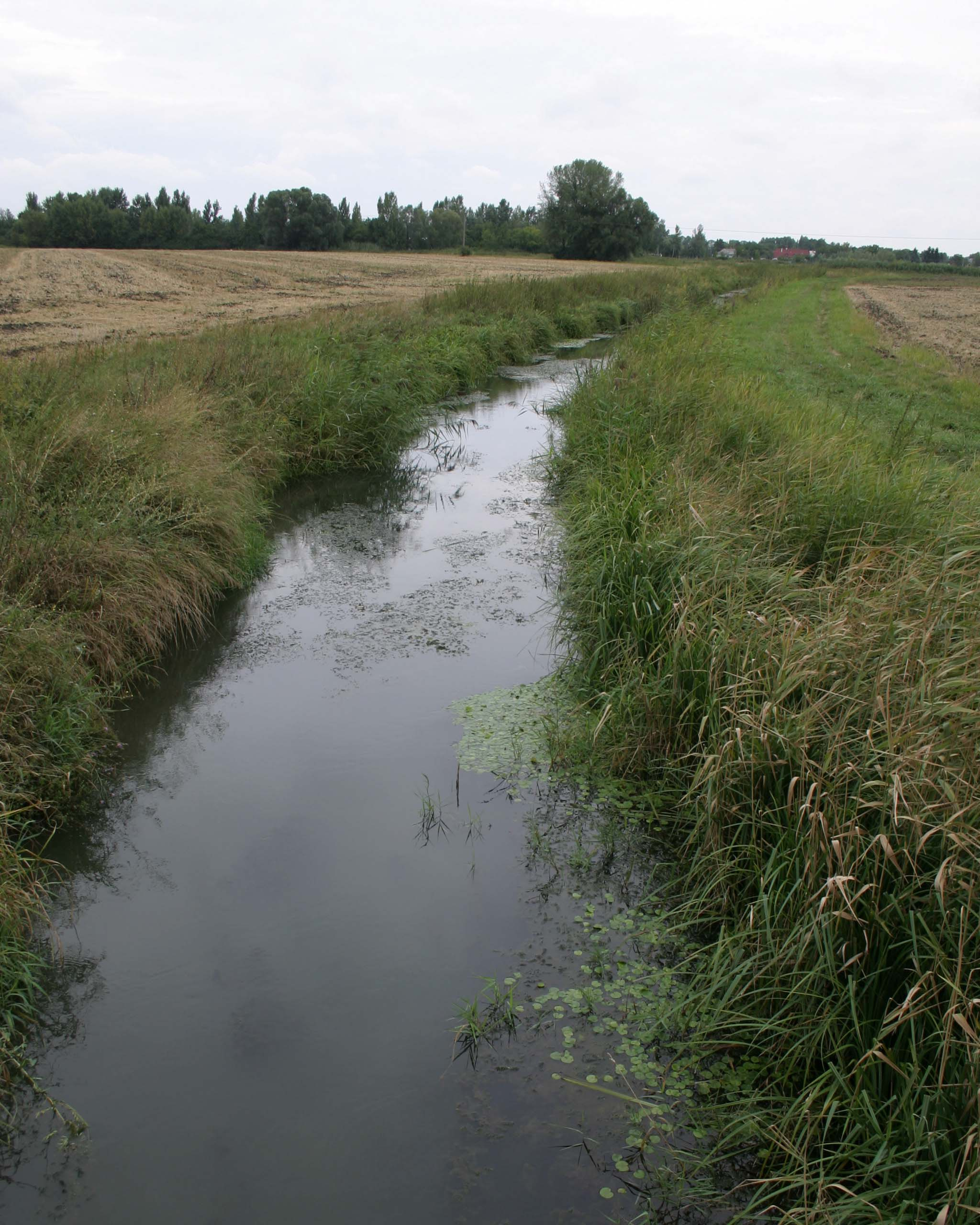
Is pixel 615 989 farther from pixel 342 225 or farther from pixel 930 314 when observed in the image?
pixel 342 225

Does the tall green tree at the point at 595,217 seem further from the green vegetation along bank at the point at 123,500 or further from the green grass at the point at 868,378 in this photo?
the green vegetation along bank at the point at 123,500

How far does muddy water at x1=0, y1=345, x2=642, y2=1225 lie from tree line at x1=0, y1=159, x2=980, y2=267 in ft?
180

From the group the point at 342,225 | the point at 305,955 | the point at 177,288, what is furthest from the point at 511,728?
the point at 342,225

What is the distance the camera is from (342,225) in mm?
62750

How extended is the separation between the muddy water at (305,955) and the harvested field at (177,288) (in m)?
9.20

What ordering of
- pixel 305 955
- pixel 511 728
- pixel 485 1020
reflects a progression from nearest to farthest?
pixel 485 1020, pixel 305 955, pixel 511 728

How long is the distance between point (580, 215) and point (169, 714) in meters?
67.1

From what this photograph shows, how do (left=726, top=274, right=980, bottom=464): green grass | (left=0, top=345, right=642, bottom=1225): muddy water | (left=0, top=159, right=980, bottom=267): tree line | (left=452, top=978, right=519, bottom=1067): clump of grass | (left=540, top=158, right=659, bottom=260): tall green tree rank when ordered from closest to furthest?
(left=0, top=345, right=642, bottom=1225): muddy water
(left=452, top=978, right=519, bottom=1067): clump of grass
(left=726, top=274, right=980, bottom=464): green grass
(left=0, top=159, right=980, bottom=267): tree line
(left=540, top=158, right=659, bottom=260): tall green tree

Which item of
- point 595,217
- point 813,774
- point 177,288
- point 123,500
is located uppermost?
point 595,217

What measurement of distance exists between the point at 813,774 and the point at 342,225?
67395mm

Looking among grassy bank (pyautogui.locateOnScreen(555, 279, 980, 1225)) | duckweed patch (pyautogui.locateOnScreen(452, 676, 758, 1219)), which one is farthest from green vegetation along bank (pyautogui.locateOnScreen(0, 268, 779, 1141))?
grassy bank (pyautogui.locateOnScreen(555, 279, 980, 1225))

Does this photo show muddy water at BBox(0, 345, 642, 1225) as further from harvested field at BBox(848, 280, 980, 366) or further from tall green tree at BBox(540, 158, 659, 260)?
tall green tree at BBox(540, 158, 659, 260)

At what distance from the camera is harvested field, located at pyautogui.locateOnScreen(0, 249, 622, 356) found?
1535cm

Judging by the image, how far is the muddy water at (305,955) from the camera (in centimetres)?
247
